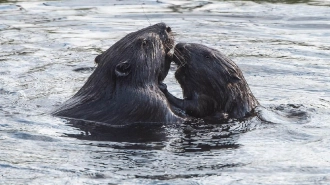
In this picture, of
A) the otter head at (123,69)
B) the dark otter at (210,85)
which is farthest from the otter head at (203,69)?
the otter head at (123,69)

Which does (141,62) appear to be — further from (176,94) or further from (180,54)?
(176,94)

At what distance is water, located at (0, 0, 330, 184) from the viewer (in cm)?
669

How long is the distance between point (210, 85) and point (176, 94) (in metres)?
1.14

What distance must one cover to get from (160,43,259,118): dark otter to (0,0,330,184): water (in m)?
0.30

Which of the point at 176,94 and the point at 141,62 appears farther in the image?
the point at 176,94

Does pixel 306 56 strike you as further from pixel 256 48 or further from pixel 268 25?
pixel 268 25

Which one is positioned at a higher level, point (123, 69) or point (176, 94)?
point (123, 69)

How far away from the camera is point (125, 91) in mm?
8180

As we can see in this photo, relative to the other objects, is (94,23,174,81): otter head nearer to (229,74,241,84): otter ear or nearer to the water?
(229,74,241,84): otter ear

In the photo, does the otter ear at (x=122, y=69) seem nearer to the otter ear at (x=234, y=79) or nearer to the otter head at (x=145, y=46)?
the otter head at (x=145, y=46)

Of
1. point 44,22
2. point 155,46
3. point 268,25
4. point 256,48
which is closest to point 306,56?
point 256,48

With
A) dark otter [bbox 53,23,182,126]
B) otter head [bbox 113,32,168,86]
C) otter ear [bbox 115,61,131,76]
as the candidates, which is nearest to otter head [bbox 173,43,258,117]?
otter head [bbox 113,32,168,86]

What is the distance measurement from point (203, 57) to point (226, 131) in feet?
3.51

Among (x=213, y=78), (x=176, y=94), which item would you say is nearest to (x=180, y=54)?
(x=213, y=78)
